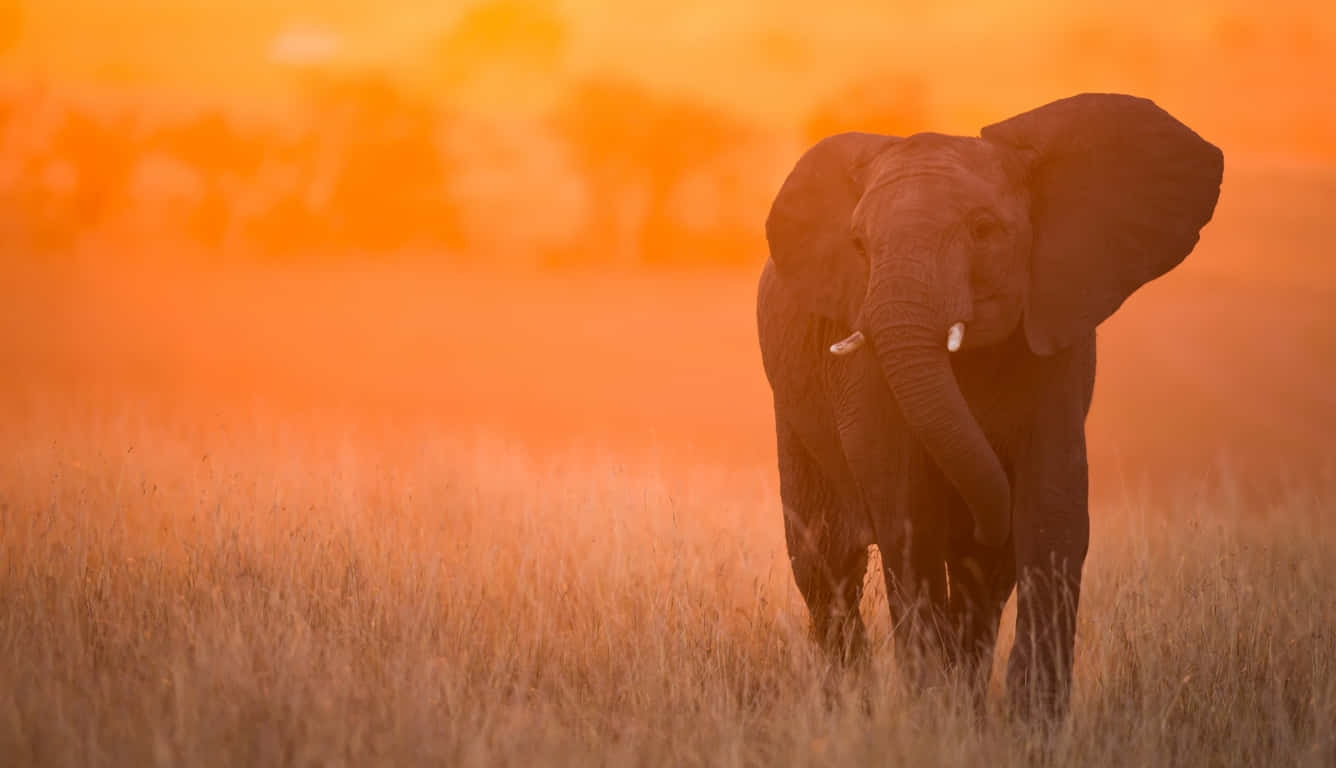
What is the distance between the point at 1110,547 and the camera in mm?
10148

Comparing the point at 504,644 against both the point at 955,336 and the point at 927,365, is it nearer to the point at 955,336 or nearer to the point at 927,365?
the point at 927,365

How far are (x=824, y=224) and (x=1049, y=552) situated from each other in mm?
1852

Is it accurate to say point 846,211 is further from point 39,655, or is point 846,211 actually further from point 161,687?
point 39,655

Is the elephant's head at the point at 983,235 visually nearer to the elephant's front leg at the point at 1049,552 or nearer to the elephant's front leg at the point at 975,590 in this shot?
the elephant's front leg at the point at 1049,552

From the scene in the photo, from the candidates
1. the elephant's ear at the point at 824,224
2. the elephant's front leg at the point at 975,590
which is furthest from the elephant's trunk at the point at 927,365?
the elephant's front leg at the point at 975,590

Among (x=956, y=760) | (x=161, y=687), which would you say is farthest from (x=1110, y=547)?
(x=161, y=687)

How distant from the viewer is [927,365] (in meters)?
5.57

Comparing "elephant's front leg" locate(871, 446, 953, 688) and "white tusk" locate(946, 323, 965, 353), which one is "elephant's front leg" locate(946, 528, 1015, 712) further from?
"white tusk" locate(946, 323, 965, 353)

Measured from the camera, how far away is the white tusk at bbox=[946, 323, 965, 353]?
5.53m

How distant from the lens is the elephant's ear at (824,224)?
6262 mm

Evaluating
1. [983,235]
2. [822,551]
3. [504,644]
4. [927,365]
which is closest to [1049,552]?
[927,365]

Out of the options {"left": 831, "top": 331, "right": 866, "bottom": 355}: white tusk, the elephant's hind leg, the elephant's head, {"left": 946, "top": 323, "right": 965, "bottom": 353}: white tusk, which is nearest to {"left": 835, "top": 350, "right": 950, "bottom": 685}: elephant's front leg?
{"left": 831, "top": 331, "right": 866, "bottom": 355}: white tusk

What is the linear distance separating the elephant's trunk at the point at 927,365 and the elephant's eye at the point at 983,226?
261 mm

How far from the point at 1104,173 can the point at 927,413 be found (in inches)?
58.9
